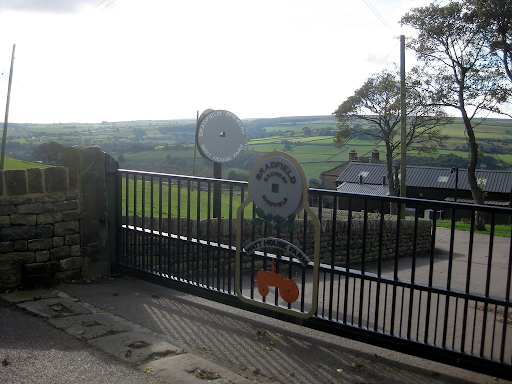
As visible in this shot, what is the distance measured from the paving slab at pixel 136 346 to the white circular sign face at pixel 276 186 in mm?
1694

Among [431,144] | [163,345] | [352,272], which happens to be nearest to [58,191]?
[163,345]

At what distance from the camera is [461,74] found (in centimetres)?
3694

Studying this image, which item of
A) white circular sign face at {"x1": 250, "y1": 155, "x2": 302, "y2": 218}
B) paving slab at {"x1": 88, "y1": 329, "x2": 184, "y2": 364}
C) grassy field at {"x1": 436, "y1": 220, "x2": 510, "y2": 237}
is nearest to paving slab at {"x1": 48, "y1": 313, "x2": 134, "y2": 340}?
paving slab at {"x1": 88, "y1": 329, "x2": 184, "y2": 364}

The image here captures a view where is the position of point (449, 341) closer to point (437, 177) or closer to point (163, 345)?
point (163, 345)

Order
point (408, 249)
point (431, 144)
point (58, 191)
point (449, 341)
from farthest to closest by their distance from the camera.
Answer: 1. point (431, 144)
2. point (408, 249)
3. point (58, 191)
4. point (449, 341)

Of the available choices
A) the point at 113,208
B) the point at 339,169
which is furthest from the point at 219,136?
the point at 339,169

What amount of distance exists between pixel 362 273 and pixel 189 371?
6.15 ft

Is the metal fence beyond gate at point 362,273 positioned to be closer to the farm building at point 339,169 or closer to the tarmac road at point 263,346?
the tarmac road at point 263,346

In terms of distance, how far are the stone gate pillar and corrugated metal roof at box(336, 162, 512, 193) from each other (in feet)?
199

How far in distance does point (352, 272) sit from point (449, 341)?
1.71 meters

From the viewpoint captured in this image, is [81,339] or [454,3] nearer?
[81,339]

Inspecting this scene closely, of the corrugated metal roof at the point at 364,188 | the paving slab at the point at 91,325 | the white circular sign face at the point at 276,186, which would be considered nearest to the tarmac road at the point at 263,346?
the paving slab at the point at 91,325

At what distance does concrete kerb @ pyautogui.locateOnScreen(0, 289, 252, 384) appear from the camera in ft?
14.4

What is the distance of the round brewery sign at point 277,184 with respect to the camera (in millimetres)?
5395
